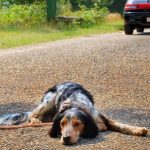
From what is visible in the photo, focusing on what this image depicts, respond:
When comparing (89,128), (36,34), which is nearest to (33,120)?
(89,128)

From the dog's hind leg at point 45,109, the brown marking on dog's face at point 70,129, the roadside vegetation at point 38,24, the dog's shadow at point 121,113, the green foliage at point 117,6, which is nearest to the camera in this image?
the brown marking on dog's face at point 70,129

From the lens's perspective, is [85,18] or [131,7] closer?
[131,7]

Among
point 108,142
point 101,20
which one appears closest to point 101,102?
point 108,142

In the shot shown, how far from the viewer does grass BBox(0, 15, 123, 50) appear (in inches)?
784

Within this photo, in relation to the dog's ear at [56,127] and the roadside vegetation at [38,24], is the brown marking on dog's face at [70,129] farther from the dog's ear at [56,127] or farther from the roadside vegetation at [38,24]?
the roadside vegetation at [38,24]

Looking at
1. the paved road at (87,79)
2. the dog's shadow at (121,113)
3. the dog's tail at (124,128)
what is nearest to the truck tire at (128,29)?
the paved road at (87,79)

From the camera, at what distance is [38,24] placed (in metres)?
26.0

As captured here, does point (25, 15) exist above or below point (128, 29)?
below

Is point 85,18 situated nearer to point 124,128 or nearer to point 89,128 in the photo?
point 124,128

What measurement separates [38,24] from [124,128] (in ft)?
61.3

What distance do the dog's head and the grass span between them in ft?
36.9

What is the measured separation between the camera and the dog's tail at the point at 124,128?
7.45 meters

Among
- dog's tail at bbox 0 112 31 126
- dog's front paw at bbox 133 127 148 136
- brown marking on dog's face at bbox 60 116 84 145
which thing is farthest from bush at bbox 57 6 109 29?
brown marking on dog's face at bbox 60 116 84 145

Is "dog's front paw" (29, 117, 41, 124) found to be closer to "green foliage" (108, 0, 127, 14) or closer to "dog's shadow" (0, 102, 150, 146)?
"dog's shadow" (0, 102, 150, 146)
